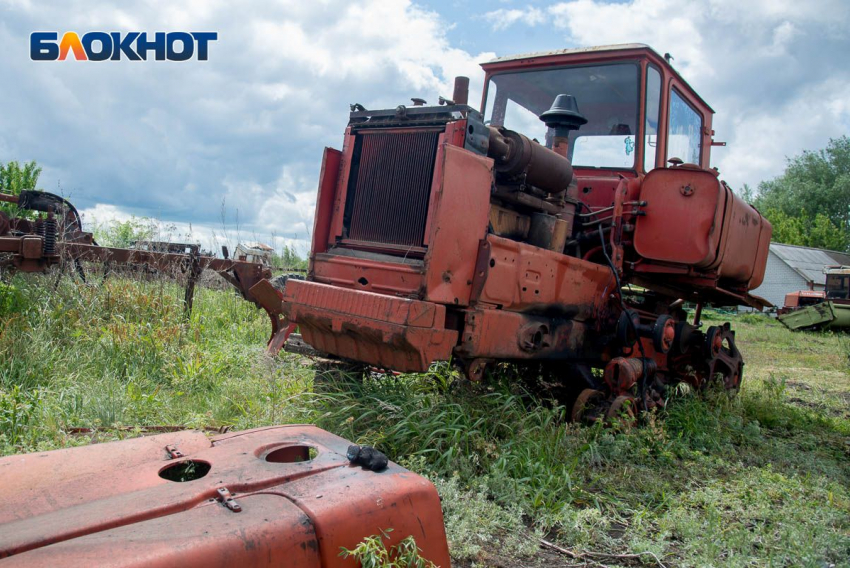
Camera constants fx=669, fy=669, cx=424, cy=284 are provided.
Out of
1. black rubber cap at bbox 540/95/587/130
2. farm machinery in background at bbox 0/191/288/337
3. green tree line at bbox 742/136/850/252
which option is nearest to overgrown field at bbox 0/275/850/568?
farm machinery in background at bbox 0/191/288/337

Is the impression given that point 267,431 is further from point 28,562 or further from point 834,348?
point 834,348

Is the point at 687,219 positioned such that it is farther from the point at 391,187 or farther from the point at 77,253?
the point at 77,253

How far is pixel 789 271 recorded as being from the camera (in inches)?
1312

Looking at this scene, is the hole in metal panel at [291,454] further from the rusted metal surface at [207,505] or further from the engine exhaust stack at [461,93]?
the engine exhaust stack at [461,93]

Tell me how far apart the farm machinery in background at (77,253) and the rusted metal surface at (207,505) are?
3.78m

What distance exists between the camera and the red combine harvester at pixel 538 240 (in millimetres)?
3998

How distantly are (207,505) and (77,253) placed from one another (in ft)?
A: 19.4

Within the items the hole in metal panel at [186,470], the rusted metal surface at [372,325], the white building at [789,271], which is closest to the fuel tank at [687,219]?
the rusted metal surface at [372,325]

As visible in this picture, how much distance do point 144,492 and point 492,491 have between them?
2190mm

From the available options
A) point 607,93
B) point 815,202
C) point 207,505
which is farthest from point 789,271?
point 207,505

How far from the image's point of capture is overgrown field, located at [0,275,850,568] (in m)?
3.23

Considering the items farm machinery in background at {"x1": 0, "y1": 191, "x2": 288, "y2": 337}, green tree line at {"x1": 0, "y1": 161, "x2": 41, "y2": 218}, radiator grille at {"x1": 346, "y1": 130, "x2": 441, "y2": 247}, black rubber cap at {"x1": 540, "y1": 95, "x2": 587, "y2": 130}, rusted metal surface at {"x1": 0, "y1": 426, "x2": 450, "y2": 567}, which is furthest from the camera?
green tree line at {"x1": 0, "y1": 161, "x2": 41, "y2": 218}

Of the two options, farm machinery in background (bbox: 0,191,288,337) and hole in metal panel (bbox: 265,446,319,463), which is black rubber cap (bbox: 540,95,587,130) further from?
hole in metal panel (bbox: 265,446,319,463)

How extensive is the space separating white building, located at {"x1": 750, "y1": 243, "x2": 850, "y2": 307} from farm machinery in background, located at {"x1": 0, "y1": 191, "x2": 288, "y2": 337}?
31.4 meters
